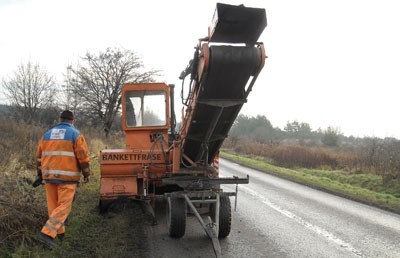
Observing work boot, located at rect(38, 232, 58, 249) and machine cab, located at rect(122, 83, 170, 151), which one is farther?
machine cab, located at rect(122, 83, 170, 151)

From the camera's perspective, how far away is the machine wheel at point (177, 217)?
620 cm

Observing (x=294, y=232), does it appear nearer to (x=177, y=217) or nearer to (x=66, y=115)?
(x=177, y=217)

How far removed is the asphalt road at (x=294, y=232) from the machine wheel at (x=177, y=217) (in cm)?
16

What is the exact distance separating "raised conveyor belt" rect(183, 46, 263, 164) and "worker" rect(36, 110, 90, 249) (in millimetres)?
1774

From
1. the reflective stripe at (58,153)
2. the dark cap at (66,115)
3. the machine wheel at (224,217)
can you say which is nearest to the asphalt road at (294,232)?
the machine wheel at (224,217)

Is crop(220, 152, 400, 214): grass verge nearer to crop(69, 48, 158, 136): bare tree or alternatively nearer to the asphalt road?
the asphalt road

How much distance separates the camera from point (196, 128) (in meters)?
6.26

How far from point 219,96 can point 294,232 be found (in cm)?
299

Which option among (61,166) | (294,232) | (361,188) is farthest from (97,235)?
(361,188)

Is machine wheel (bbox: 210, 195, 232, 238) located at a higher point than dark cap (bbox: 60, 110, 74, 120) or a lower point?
lower

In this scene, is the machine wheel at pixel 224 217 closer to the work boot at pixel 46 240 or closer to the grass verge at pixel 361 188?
the work boot at pixel 46 240

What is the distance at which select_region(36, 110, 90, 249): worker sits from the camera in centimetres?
546

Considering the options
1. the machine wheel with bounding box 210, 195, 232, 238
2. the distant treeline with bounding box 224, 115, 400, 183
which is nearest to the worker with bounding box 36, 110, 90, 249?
the machine wheel with bounding box 210, 195, 232, 238

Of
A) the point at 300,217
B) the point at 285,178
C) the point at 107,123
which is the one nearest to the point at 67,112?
the point at 300,217
